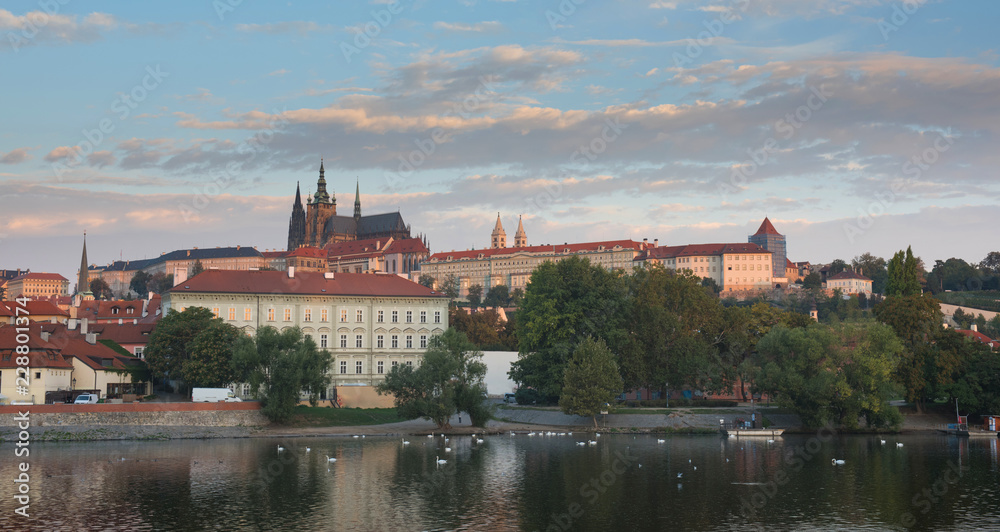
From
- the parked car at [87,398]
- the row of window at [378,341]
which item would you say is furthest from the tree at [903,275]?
the parked car at [87,398]

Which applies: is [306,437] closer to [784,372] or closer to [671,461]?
[671,461]

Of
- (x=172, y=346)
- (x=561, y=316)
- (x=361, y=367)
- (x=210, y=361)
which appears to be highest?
(x=561, y=316)

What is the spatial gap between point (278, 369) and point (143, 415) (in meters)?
10.2

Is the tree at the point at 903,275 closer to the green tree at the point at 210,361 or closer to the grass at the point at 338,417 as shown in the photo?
the grass at the point at 338,417

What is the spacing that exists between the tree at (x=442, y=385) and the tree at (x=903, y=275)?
A: 64.8m

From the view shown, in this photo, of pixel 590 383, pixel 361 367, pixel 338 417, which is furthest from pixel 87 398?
pixel 590 383

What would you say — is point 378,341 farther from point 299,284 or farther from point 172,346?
point 172,346

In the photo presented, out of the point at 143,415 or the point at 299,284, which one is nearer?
the point at 143,415

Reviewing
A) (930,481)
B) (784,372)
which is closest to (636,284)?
(784,372)

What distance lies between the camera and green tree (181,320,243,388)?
7506 cm

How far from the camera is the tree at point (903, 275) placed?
374 ft

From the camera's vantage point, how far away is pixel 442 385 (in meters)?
73.4

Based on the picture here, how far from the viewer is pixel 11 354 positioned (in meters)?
70.9

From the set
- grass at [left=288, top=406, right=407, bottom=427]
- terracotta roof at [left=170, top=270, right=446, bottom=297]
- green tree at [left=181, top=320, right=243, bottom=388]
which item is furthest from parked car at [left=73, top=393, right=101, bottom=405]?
terracotta roof at [left=170, top=270, right=446, bottom=297]
